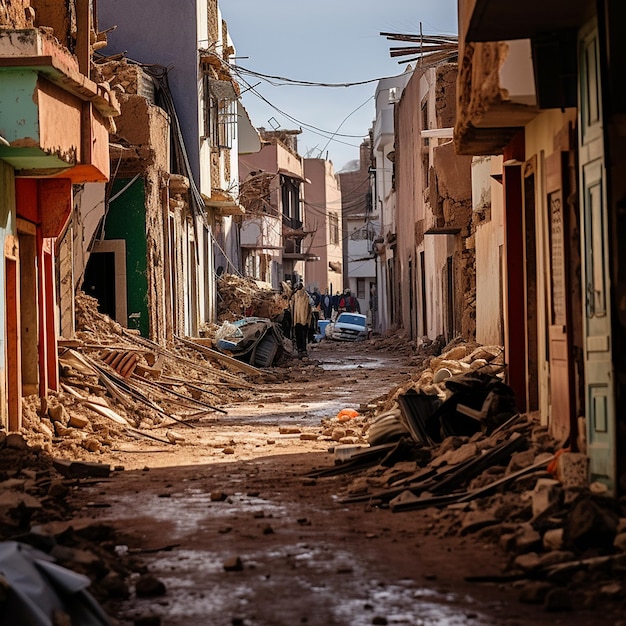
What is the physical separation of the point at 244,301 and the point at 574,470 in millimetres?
25357

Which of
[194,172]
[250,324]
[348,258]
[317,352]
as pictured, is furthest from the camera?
[348,258]

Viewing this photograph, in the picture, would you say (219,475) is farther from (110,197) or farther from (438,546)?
(110,197)

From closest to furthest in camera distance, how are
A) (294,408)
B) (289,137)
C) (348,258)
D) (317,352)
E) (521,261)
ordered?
1. (521,261)
2. (294,408)
3. (317,352)
4. (289,137)
5. (348,258)

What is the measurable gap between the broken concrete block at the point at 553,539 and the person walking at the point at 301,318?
906 inches

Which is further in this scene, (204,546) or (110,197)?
(110,197)

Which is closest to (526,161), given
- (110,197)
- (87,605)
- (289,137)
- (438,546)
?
(438,546)

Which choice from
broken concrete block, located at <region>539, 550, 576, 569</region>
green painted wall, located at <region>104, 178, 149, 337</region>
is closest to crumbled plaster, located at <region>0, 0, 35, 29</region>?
broken concrete block, located at <region>539, 550, 576, 569</region>

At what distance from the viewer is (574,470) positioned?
764cm

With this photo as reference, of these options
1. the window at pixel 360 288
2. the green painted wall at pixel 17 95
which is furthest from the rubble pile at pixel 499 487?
the window at pixel 360 288

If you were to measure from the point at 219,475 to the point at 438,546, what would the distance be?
3.74m

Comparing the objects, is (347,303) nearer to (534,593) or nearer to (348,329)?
(348,329)

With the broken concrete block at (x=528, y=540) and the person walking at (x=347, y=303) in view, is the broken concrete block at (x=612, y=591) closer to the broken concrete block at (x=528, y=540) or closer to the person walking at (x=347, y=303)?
the broken concrete block at (x=528, y=540)

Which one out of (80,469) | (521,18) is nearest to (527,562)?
(521,18)

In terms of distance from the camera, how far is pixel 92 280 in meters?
22.2
